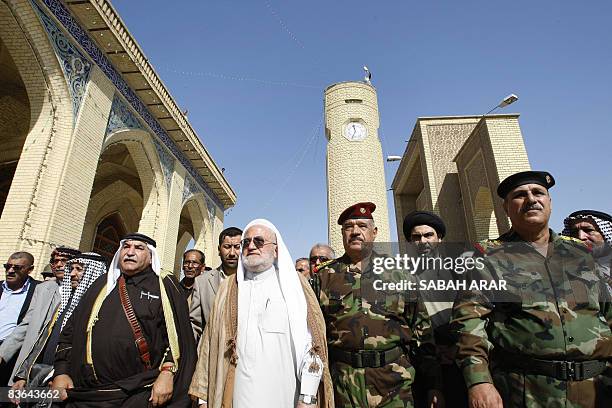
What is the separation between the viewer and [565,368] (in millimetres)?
1336

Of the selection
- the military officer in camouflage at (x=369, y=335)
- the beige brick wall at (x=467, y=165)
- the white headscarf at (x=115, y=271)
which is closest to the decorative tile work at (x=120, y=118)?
the white headscarf at (x=115, y=271)

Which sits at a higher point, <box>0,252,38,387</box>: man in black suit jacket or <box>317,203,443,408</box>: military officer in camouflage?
<box>0,252,38,387</box>: man in black suit jacket

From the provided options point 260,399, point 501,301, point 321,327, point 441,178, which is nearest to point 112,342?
point 260,399

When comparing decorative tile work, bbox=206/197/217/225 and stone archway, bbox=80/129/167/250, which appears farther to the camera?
decorative tile work, bbox=206/197/217/225

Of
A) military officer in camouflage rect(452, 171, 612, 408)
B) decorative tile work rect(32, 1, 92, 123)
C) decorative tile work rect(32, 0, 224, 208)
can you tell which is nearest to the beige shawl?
military officer in camouflage rect(452, 171, 612, 408)

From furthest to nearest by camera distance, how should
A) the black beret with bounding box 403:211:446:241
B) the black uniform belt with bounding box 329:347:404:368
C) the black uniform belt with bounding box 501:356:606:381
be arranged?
the black beret with bounding box 403:211:446:241 → the black uniform belt with bounding box 329:347:404:368 → the black uniform belt with bounding box 501:356:606:381

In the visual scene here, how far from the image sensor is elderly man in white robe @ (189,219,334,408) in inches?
60.2

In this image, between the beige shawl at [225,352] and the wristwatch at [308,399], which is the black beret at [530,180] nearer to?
the beige shawl at [225,352]

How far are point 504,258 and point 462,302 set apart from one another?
0.92 feet

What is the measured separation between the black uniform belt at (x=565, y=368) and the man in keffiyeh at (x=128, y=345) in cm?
163

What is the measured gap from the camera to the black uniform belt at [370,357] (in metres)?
1.65

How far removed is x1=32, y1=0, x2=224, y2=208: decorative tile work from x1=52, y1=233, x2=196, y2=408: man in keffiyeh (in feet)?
15.0

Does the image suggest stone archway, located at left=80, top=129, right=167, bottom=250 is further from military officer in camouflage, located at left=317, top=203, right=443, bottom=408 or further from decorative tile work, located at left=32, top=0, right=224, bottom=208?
military officer in camouflage, located at left=317, top=203, right=443, bottom=408

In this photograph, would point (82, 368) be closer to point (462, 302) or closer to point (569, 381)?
point (462, 302)
